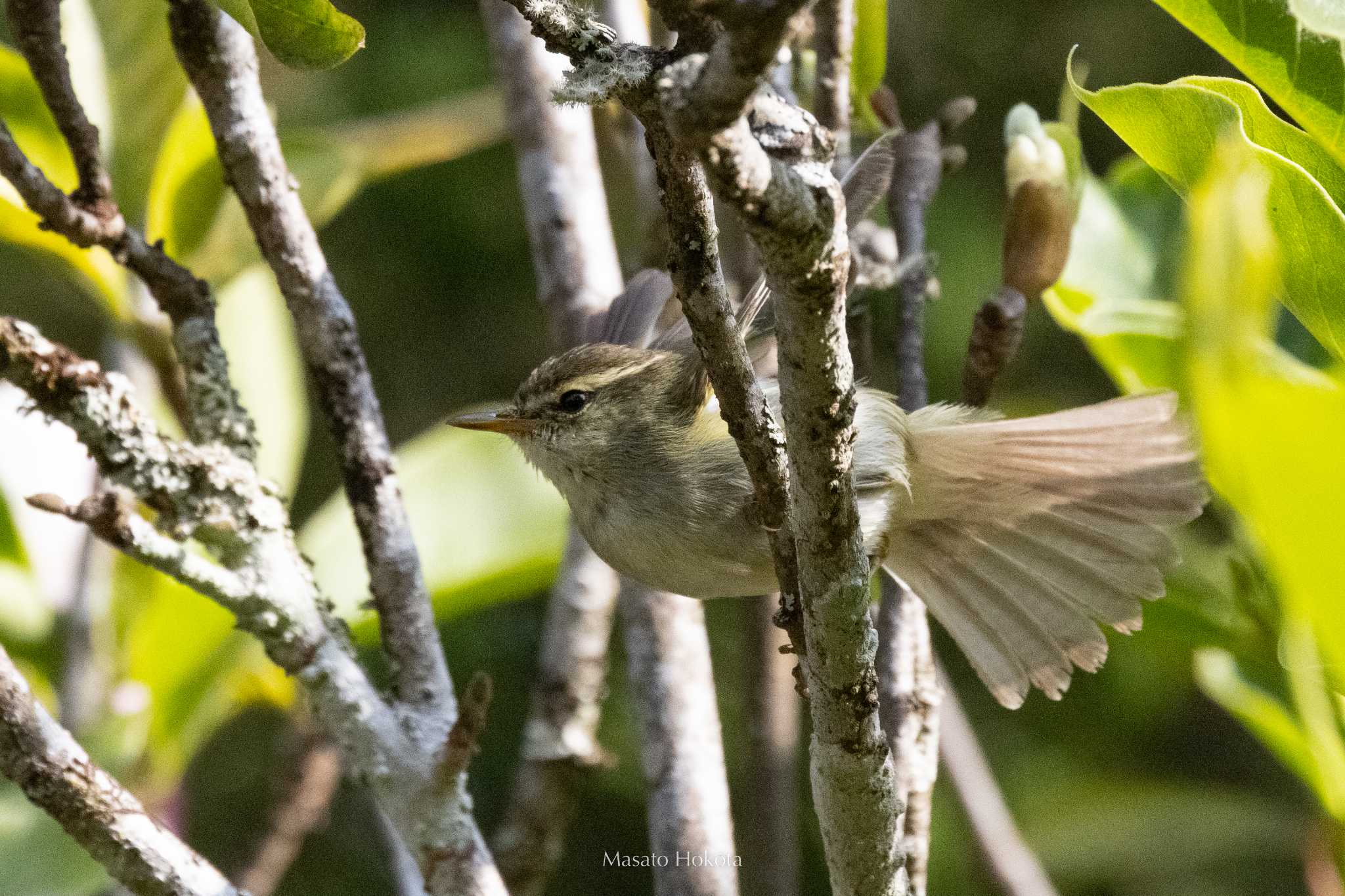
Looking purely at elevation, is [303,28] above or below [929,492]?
above

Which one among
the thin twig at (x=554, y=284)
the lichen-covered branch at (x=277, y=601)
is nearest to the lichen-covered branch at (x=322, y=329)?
the lichen-covered branch at (x=277, y=601)

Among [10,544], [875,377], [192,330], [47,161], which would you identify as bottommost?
[875,377]

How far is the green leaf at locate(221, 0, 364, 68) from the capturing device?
1189mm

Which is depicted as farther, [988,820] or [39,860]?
[988,820]

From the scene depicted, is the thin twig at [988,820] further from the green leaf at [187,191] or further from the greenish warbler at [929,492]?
the green leaf at [187,191]

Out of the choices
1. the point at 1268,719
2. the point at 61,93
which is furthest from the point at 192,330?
the point at 1268,719

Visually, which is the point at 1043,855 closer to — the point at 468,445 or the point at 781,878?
the point at 781,878

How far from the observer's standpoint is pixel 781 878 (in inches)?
89.1

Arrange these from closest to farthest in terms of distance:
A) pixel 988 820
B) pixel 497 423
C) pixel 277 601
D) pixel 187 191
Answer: pixel 277 601, pixel 187 191, pixel 497 423, pixel 988 820

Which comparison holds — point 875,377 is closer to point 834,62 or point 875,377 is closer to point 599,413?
point 599,413

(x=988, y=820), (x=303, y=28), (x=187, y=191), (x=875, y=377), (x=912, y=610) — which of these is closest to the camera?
(x=303, y=28)

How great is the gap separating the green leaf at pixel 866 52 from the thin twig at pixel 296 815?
148cm

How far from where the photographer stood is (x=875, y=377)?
3633 millimetres

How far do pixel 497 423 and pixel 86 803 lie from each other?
1.13m
